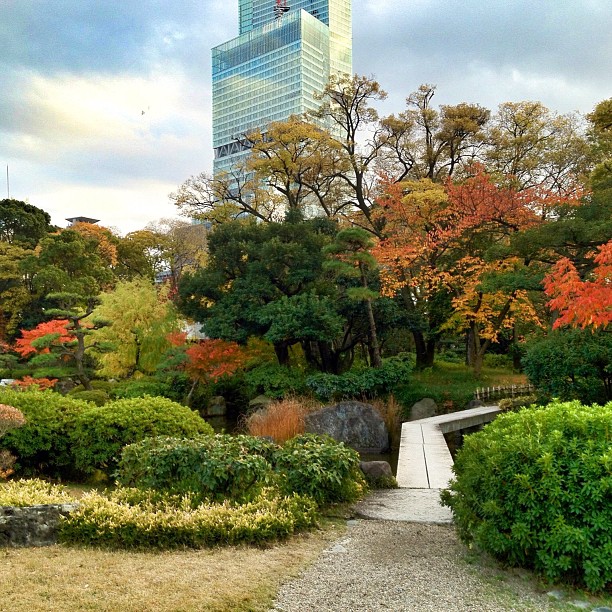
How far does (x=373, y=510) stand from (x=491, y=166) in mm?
15758

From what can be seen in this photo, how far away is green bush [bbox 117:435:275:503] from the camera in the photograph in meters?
4.45

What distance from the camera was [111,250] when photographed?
1050 inches

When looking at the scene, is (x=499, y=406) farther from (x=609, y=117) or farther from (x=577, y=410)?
(x=577, y=410)

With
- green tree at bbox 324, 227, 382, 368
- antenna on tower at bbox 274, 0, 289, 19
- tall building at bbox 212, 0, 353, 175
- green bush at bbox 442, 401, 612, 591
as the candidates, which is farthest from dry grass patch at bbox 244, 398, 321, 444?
antenna on tower at bbox 274, 0, 289, 19

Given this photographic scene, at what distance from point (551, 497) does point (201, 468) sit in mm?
2668

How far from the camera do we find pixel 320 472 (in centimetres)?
459

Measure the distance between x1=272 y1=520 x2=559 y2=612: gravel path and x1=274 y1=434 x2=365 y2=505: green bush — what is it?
2.56 feet

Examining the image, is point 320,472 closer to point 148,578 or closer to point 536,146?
point 148,578

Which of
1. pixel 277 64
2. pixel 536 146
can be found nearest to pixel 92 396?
pixel 536 146

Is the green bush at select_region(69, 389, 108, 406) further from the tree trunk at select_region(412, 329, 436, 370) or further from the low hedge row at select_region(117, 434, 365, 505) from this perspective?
the tree trunk at select_region(412, 329, 436, 370)

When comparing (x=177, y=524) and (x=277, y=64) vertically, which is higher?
(x=277, y=64)

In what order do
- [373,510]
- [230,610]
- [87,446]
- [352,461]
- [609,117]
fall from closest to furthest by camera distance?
A: [230,610] < [373,510] < [352,461] < [87,446] < [609,117]

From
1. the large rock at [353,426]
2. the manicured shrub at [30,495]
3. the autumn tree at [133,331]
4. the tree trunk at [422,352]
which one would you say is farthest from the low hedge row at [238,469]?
the tree trunk at [422,352]

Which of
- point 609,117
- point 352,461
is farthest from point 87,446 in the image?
point 609,117
